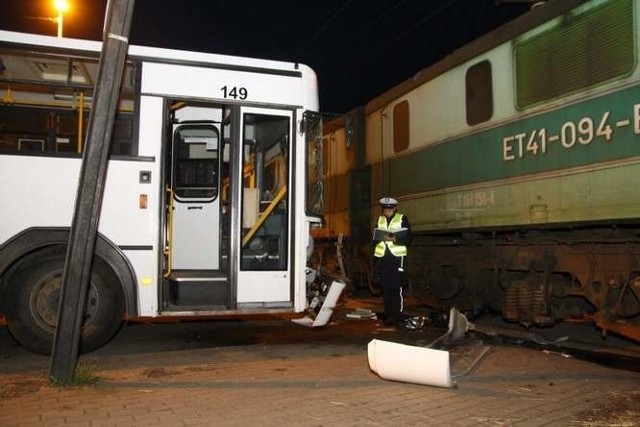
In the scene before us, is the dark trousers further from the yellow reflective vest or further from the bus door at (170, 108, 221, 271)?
the bus door at (170, 108, 221, 271)

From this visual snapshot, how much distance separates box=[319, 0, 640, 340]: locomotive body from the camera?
6656mm

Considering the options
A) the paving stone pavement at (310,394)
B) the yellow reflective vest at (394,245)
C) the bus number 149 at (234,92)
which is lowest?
the paving stone pavement at (310,394)

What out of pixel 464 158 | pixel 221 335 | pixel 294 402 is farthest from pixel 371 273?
pixel 294 402

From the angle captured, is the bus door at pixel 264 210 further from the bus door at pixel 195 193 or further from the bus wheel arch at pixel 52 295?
the bus wheel arch at pixel 52 295

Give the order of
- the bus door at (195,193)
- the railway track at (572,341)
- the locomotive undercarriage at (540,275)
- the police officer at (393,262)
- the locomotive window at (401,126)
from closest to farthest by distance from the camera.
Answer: the railway track at (572,341) < the locomotive undercarriage at (540,275) < the bus door at (195,193) < the police officer at (393,262) < the locomotive window at (401,126)

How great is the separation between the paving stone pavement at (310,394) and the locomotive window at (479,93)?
3683 millimetres

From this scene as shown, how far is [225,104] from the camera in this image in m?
6.68

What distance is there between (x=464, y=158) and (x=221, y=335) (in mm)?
4343

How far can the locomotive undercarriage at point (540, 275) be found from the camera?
688cm

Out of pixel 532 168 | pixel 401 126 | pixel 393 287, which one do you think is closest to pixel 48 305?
pixel 393 287

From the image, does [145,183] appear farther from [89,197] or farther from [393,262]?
[393,262]

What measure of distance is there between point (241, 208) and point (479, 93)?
407 cm

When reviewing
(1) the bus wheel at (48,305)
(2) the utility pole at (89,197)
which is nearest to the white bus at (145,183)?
(1) the bus wheel at (48,305)

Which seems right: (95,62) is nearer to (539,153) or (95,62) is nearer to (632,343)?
(539,153)
